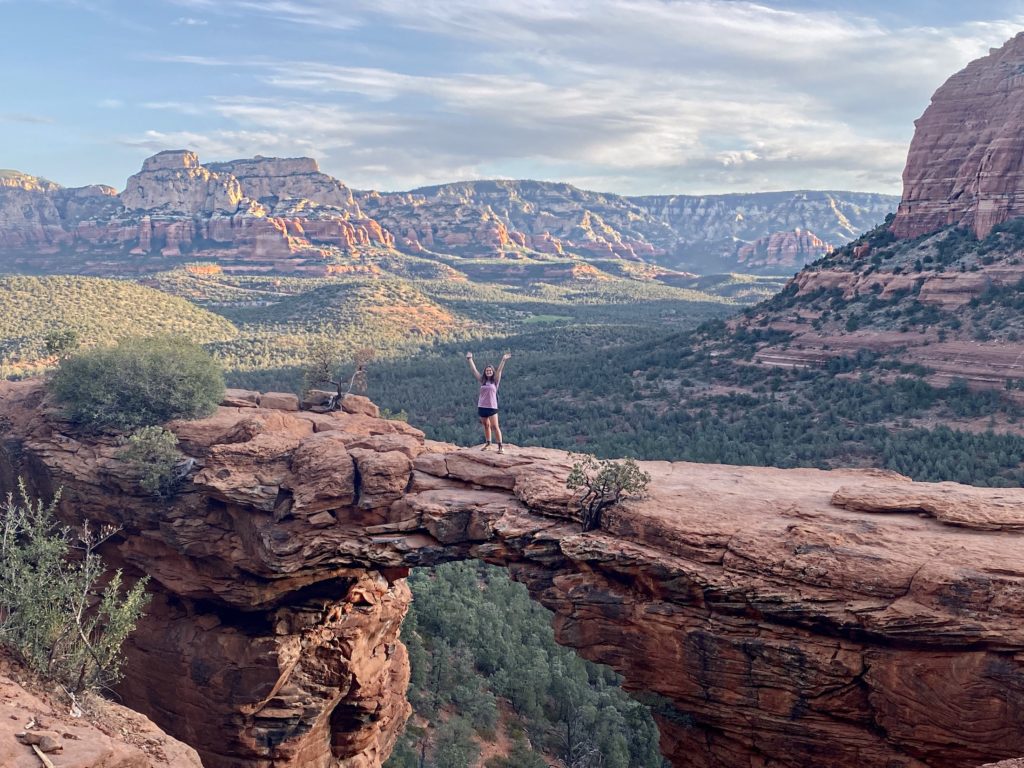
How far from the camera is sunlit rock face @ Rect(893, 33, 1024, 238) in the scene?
5472 cm

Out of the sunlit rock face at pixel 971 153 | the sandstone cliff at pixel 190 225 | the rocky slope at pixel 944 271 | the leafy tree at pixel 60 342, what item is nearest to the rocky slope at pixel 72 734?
the leafy tree at pixel 60 342

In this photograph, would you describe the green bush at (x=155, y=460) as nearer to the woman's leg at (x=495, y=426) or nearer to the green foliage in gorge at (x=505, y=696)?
the woman's leg at (x=495, y=426)

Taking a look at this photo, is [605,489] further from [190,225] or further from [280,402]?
[190,225]

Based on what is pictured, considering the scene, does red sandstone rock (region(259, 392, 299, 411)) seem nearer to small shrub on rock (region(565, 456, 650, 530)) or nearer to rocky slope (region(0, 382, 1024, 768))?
rocky slope (region(0, 382, 1024, 768))

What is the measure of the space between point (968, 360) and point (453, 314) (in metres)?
72.2

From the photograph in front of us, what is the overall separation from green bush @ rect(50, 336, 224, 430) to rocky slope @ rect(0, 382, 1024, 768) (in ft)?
2.36

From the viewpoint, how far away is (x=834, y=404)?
148 feet

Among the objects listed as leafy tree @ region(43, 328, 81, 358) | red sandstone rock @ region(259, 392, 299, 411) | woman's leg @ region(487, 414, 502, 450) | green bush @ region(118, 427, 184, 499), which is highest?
leafy tree @ region(43, 328, 81, 358)

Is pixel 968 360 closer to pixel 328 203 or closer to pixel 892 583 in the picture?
pixel 892 583

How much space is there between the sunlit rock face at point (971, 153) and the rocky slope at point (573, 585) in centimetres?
4873

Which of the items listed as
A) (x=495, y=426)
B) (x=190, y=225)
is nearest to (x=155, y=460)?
(x=495, y=426)

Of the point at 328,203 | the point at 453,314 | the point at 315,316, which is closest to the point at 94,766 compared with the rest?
the point at 315,316

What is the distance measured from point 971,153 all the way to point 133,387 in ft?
198

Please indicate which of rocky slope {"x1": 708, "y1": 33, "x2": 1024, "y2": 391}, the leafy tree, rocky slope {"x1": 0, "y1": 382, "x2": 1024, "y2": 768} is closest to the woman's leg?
rocky slope {"x1": 0, "y1": 382, "x2": 1024, "y2": 768}
